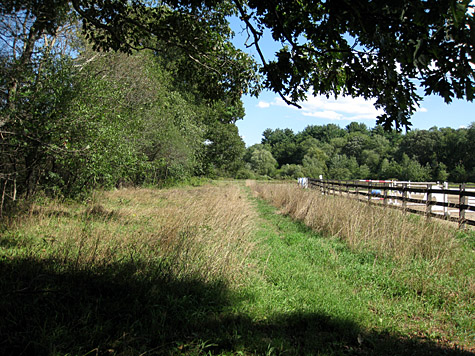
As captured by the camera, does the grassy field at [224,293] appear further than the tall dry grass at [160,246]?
No

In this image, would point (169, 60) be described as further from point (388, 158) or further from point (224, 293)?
point (388, 158)

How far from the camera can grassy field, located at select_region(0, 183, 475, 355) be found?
292cm

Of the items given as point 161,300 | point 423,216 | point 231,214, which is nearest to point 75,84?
point 231,214

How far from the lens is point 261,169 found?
91.1 m

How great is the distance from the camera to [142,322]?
3129 mm

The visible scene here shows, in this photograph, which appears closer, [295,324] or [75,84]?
[295,324]

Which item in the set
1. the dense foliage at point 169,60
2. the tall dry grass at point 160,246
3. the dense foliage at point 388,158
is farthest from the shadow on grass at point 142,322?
the dense foliage at point 388,158

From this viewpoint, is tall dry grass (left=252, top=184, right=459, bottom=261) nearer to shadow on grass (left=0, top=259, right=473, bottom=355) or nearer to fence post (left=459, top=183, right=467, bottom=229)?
fence post (left=459, top=183, right=467, bottom=229)

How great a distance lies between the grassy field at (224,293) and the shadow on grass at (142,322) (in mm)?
14

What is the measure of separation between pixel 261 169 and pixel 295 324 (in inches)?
3462

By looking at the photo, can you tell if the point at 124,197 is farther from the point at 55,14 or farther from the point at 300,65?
the point at 300,65

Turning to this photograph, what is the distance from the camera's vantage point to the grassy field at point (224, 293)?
2.92m

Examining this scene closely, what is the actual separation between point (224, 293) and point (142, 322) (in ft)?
3.90

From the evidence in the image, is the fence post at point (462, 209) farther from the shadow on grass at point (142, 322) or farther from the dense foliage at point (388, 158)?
the dense foliage at point (388, 158)
